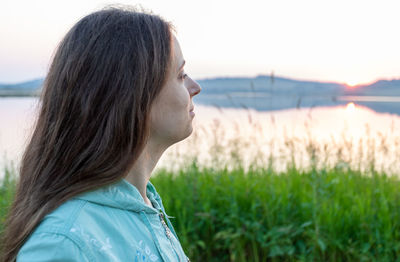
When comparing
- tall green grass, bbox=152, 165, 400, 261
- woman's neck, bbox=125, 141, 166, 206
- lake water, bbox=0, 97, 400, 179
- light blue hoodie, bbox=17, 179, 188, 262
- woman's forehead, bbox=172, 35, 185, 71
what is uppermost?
woman's forehead, bbox=172, 35, 185, 71

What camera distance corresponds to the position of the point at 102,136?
45.8 inches

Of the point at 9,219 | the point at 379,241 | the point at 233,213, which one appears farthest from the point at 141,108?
the point at 379,241

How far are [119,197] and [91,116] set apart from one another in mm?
212

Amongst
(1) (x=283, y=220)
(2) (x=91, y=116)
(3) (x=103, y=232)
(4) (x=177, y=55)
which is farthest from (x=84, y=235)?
A: (1) (x=283, y=220)

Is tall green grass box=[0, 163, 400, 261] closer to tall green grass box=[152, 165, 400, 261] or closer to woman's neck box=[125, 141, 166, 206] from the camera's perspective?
tall green grass box=[152, 165, 400, 261]

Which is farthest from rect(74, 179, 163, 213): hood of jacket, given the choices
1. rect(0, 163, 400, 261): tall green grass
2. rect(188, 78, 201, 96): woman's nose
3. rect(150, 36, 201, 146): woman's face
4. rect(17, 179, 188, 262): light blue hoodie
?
rect(0, 163, 400, 261): tall green grass

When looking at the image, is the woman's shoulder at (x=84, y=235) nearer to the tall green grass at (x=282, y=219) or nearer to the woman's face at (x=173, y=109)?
the woman's face at (x=173, y=109)

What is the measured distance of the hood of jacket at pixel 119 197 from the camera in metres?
1.12

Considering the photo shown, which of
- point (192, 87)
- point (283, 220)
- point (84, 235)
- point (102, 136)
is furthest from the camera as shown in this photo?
point (283, 220)

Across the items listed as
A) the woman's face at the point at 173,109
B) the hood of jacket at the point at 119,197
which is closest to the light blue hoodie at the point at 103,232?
the hood of jacket at the point at 119,197

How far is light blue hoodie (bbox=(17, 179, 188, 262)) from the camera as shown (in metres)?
0.98

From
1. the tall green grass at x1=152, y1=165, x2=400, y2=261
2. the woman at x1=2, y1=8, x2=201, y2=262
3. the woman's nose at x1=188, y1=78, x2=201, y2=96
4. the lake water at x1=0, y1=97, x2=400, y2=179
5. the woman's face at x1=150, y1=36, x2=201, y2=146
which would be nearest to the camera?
the woman at x1=2, y1=8, x2=201, y2=262

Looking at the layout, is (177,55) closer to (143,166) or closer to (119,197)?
(143,166)

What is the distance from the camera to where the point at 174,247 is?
1.34 metres
